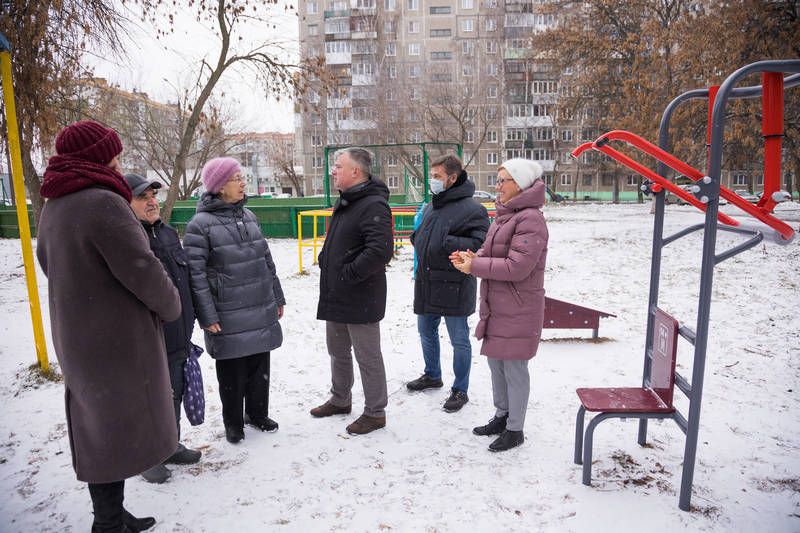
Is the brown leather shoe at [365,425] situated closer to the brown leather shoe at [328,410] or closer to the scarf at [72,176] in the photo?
the brown leather shoe at [328,410]

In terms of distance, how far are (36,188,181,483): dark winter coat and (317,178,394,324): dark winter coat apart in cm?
121

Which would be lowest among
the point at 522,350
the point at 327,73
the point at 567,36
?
the point at 522,350

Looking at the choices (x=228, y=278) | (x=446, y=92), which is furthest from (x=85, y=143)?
(x=446, y=92)

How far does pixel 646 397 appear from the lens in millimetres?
2775

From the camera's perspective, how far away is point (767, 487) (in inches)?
104

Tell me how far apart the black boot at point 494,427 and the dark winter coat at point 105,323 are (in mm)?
1964

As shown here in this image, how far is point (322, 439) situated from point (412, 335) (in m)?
2.38

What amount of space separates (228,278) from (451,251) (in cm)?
151

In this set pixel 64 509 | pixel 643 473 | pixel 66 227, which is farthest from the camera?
pixel 643 473

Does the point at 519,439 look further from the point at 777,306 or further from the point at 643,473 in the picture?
the point at 777,306

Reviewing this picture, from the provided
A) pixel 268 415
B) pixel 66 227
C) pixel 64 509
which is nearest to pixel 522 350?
pixel 268 415

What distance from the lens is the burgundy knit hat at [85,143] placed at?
6.40ft

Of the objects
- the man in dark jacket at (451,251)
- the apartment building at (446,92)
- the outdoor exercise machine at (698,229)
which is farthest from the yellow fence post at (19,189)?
the apartment building at (446,92)

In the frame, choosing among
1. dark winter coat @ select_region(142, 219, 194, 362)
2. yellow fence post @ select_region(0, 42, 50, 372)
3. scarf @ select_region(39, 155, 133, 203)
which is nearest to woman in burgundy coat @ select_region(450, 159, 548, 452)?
dark winter coat @ select_region(142, 219, 194, 362)
